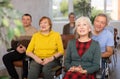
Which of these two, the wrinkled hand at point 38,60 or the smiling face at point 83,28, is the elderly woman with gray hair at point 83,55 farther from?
the wrinkled hand at point 38,60

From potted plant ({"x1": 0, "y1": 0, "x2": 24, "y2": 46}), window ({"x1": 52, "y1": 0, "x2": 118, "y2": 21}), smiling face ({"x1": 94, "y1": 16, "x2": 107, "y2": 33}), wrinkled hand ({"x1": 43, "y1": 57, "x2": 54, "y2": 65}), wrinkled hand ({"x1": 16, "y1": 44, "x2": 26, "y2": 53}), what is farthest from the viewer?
window ({"x1": 52, "y1": 0, "x2": 118, "y2": 21})

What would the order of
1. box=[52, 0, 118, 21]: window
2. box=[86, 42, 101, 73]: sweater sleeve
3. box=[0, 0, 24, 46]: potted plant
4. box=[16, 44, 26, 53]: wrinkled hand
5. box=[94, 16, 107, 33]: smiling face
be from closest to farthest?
box=[0, 0, 24, 46]: potted plant, box=[86, 42, 101, 73]: sweater sleeve, box=[94, 16, 107, 33]: smiling face, box=[16, 44, 26, 53]: wrinkled hand, box=[52, 0, 118, 21]: window

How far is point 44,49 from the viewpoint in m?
3.51

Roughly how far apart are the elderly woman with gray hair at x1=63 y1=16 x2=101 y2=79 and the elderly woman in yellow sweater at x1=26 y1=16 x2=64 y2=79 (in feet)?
1.86

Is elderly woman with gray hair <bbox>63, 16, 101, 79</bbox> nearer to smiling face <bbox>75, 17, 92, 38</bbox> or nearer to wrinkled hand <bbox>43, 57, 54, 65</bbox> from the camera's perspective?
smiling face <bbox>75, 17, 92, 38</bbox>

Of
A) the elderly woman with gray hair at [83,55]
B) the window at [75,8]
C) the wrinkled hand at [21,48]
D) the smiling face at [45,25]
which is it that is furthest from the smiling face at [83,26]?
the window at [75,8]

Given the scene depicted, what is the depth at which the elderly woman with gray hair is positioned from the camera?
108 inches

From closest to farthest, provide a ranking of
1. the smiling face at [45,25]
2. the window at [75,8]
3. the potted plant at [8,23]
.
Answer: the potted plant at [8,23] < the smiling face at [45,25] < the window at [75,8]

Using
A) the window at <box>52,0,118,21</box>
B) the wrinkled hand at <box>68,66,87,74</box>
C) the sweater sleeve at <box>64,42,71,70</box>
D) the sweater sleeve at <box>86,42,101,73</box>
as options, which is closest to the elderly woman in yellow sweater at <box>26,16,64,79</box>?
the sweater sleeve at <box>64,42,71,70</box>

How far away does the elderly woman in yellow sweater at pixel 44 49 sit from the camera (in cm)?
341

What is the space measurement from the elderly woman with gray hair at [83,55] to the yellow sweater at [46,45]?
2.02ft

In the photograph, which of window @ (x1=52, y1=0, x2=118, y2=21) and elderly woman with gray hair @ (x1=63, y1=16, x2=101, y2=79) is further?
window @ (x1=52, y1=0, x2=118, y2=21)

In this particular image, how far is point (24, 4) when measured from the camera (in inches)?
258

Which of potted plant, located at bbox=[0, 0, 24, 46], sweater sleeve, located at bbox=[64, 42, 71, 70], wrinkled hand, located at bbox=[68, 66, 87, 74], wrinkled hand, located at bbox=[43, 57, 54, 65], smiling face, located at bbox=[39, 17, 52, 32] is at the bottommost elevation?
wrinkled hand, located at bbox=[43, 57, 54, 65]
